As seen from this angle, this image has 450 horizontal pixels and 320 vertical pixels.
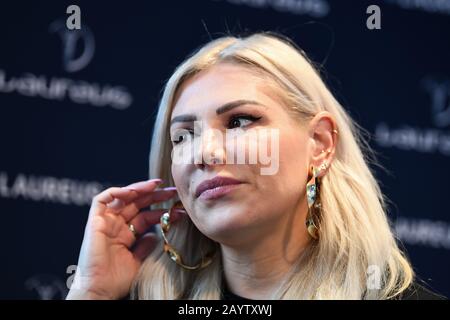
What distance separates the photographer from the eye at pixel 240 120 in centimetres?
143

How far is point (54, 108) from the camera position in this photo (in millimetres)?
1974

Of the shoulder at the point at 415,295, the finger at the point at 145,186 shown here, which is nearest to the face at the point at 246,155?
the finger at the point at 145,186

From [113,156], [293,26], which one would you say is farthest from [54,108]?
[293,26]

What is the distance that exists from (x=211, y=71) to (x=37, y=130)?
2.26 ft

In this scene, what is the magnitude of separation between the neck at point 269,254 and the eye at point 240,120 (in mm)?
224

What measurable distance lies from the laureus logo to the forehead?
56 centimetres

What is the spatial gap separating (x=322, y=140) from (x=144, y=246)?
56 cm

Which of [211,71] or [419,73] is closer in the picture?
[211,71]

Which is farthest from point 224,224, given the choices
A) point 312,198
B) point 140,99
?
point 140,99

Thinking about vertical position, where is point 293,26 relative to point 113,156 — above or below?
above

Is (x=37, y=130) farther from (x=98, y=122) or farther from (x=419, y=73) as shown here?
(x=419, y=73)

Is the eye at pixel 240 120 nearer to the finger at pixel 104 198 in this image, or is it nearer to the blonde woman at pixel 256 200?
the blonde woman at pixel 256 200

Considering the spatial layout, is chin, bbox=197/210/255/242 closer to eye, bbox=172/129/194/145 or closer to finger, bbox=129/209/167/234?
eye, bbox=172/129/194/145

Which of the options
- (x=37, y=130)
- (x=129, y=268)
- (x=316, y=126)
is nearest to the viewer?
(x=316, y=126)
